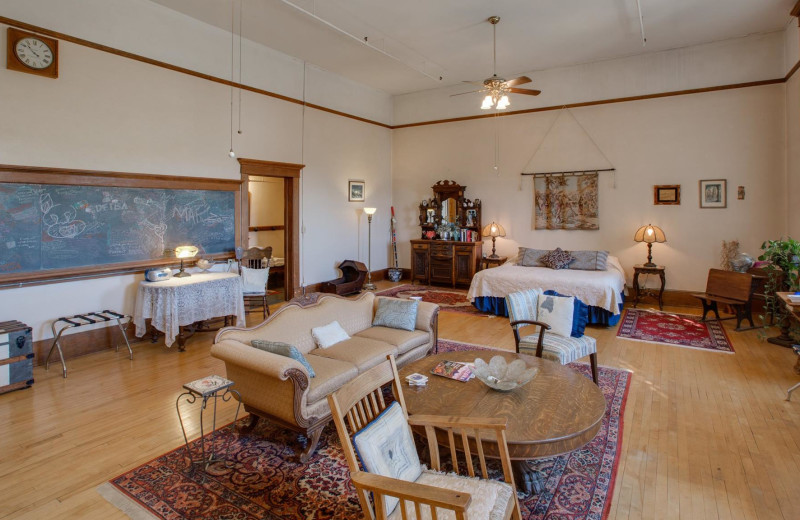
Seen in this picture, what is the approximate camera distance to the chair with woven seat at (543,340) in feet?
12.3

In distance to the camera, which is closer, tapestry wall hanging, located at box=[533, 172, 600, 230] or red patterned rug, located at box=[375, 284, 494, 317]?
red patterned rug, located at box=[375, 284, 494, 317]

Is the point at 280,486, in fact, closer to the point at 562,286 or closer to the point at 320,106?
the point at 562,286

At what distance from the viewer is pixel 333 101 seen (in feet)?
27.9

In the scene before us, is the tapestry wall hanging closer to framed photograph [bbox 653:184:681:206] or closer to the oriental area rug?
framed photograph [bbox 653:184:681:206]

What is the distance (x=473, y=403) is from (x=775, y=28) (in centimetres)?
764

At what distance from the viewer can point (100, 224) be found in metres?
5.15

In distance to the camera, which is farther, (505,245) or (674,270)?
(505,245)

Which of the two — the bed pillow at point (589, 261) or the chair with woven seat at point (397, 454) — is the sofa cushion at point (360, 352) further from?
the bed pillow at point (589, 261)

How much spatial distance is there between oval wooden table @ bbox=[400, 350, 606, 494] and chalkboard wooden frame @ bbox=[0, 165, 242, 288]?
4.09 metres

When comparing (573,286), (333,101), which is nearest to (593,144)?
(573,286)

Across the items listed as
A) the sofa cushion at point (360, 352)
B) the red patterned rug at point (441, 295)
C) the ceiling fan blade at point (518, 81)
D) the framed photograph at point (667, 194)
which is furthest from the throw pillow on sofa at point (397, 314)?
the framed photograph at point (667, 194)

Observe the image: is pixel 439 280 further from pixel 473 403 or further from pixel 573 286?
pixel 473 403

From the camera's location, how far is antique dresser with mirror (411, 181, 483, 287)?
8992mm

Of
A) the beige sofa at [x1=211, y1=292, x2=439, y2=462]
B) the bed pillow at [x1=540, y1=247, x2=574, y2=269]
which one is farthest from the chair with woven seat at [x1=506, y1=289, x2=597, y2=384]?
the bed pillow at [x1=540, y1=247, x2=574, y2=269]
